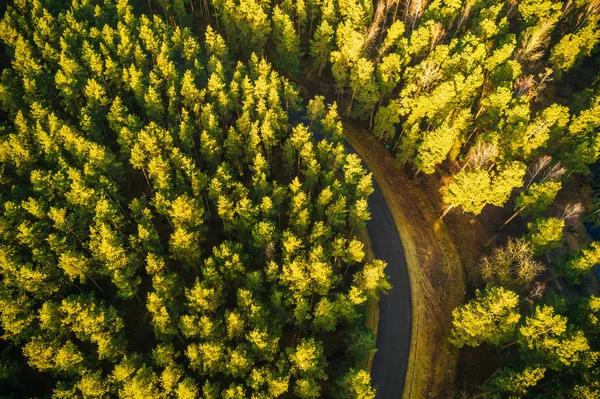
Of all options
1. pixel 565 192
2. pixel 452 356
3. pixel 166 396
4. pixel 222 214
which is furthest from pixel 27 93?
pixel 565 192

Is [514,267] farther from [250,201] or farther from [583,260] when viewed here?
[250,201]

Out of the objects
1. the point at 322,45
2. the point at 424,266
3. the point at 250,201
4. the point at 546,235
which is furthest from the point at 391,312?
the point at 322,45

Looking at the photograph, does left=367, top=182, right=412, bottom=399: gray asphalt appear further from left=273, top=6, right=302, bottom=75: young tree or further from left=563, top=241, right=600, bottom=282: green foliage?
left=273, top=6, right=302, bottom=75: young tree

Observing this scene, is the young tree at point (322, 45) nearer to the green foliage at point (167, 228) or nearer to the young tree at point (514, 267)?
the green foliage at point (167, 228)

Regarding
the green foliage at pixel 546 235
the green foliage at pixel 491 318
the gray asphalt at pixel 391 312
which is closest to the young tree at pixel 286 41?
the gray asphalt at pixel 391 312

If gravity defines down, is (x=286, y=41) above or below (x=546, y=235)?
above

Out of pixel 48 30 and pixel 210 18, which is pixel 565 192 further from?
pixel 48 30
